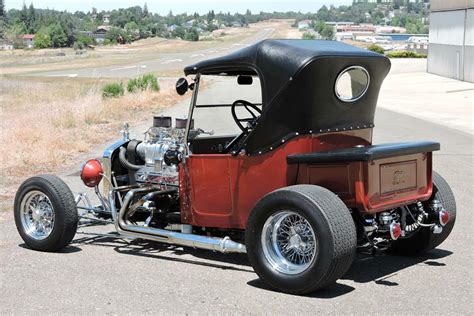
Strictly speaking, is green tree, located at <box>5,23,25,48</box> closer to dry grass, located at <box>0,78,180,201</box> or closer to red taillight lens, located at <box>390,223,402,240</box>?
dry grass, located at <box>0,78,180,201</box>

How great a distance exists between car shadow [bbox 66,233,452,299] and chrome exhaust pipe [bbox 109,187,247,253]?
26cm

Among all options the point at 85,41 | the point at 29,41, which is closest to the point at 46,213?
the point at 85,41

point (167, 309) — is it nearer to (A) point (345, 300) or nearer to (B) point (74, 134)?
(A) point (345, 300)

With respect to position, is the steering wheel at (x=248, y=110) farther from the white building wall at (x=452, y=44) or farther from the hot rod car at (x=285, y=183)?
the white building wall at (x=452, y=44)

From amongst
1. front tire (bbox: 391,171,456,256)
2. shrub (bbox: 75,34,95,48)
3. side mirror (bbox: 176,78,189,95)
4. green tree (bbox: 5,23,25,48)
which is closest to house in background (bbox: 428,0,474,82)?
front tire (bbox: 391,171,456,256)

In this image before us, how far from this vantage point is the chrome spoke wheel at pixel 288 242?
593cm

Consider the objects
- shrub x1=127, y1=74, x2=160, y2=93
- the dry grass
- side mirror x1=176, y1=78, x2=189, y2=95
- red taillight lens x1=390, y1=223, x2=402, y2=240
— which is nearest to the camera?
red taillight lens x1=390, y1=223, x2=402, y2=240

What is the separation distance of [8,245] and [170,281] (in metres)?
2.29

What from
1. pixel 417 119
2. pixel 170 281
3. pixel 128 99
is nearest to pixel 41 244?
pixel 170 281

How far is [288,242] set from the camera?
6.05 metres

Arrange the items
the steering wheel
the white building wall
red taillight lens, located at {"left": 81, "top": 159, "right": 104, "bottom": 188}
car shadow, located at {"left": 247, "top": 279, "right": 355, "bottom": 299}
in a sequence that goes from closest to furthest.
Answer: car shadow, located at {"left": 247, "top": 279, "right": 355, "bottom": 299}, the steering wheel, red taillight lens, located at {"left": 81, "top": 159, "right": 104, "bottom": 188}, the white building wall

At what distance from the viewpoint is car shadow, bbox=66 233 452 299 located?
630cm

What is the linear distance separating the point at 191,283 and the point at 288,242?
905mm

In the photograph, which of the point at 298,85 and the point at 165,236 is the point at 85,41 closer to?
the point at 165,236
